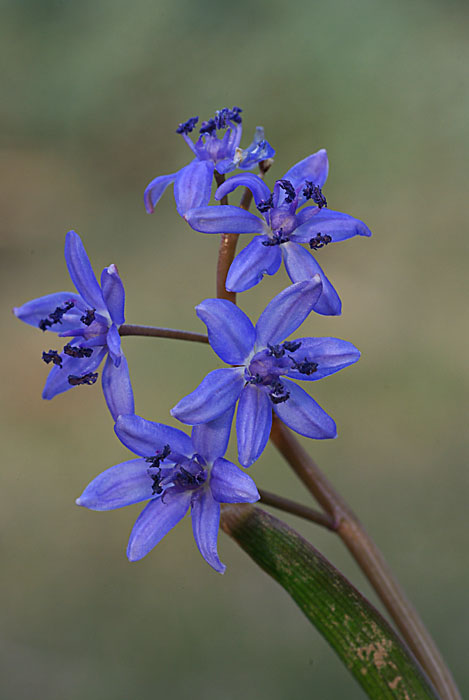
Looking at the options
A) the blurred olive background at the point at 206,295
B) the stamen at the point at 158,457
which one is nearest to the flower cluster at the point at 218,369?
the stamen at the point at 158,457

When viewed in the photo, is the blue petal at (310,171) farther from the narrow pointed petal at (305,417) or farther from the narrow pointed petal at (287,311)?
the narrow pointed petal at (305,417)

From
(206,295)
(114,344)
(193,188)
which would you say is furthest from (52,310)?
(206,295)

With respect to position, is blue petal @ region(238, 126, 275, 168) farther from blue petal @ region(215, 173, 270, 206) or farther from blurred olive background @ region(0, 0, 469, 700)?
blurred olive background @ region(0, 0, 469, 700)

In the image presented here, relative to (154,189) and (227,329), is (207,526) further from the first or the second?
(154,189)

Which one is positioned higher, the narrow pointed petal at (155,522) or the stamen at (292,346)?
the stamen at (292,346)

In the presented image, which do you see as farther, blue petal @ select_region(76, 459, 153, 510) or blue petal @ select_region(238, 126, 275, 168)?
blue petal @ select_region(238, 126, 275, 168)

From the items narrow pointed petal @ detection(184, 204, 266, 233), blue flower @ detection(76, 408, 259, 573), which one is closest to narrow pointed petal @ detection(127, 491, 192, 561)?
blue flower @ detection(76, 408, 259, 573)
